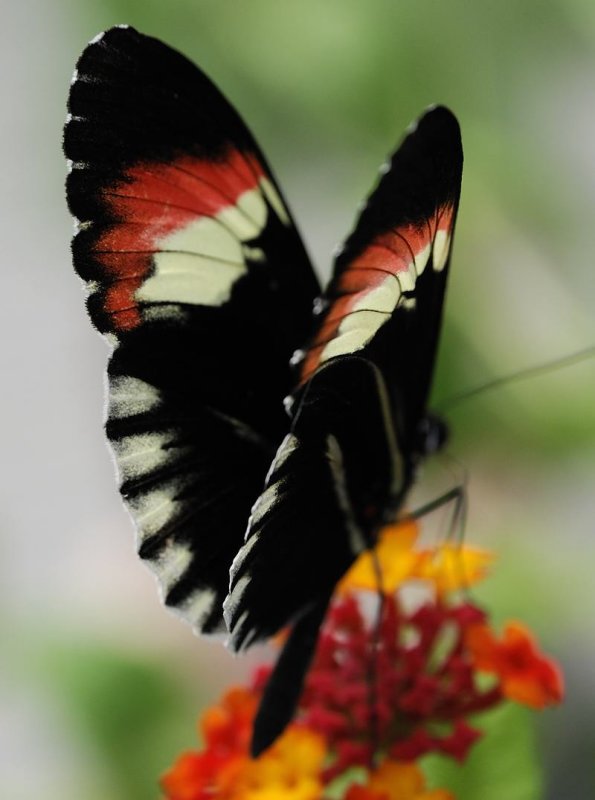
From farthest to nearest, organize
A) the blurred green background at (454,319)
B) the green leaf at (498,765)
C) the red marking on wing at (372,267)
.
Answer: the blurred green background at (454,319)
the green leaf at (498,765)
the red marking on wing at (372,267)

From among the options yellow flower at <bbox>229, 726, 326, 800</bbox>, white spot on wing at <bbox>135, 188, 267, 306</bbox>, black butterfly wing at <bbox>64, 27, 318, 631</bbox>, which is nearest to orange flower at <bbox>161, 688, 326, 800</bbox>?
yellow flower at <bbox>229, 726, 326, 800</bbox>

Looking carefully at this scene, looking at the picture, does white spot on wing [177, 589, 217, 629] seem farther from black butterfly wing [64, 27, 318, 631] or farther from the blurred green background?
the blurred green background

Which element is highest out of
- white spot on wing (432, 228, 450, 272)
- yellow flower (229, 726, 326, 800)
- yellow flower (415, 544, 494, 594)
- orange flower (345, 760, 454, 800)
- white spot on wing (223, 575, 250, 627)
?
white spot on wing (432, 228, 450, 272)

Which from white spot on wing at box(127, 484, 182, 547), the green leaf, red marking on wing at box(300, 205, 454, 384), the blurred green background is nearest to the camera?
red marking on wing at box(300, 205, 454, 384)

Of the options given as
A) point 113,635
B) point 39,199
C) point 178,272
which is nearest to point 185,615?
point 178,272

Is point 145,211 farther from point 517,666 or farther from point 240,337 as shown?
point 517,666

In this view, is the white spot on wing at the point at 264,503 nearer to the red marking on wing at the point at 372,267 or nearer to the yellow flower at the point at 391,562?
the red marking on wing at the point at 372,267

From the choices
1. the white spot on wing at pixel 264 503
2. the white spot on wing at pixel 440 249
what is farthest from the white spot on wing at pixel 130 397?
the white spot on wing at pixel 440 249

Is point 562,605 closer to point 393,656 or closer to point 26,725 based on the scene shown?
point 393,656
